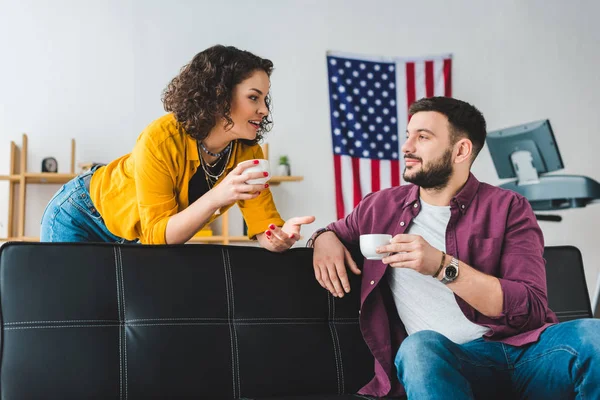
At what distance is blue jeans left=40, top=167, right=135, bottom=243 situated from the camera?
212 cm

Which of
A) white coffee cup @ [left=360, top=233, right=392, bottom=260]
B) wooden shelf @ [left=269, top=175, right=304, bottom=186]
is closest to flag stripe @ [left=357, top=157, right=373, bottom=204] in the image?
wooden shelf @ [left=269, top=175, right=304, bottom=186]

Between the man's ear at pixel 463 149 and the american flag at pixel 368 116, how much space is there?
121 inches

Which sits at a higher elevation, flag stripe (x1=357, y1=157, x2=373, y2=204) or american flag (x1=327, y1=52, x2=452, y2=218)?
american flag (x1=327, y1=52, x2=452, y2=218)

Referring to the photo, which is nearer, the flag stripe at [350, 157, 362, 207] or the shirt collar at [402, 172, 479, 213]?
the shirt collar at [402, 172, 479, 213]

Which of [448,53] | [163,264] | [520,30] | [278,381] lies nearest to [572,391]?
[278,381]

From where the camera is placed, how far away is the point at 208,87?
204cm

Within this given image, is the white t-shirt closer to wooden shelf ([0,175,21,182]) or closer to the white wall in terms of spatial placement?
the white wall

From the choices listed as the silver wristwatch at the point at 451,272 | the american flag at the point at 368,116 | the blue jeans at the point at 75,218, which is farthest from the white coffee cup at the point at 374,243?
the american flag at the point at 368,116

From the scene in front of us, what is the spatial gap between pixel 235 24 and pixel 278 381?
3.81m

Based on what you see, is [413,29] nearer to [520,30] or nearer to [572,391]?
[520,30]

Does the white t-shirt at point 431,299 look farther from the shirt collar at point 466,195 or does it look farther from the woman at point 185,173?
the woman at point 185,173

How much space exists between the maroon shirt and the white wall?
3069mm

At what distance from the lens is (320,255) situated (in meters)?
1.96

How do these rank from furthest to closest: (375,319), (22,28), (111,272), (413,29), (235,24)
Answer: (413,29) < (235,24) < (22,28) < (375,319) < (111,272)
